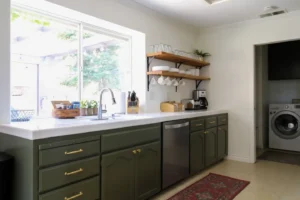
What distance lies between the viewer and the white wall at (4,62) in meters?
1.97

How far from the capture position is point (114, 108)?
315 cm

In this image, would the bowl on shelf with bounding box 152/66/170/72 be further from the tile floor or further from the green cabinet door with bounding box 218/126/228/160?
the tile floor

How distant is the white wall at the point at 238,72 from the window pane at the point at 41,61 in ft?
8.57

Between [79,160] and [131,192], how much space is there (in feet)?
2.38

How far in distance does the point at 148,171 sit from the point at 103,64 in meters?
1.53

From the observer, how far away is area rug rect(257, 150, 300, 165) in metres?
4.06

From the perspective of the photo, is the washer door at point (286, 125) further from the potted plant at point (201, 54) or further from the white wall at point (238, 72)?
the potted plant at point (201, 54)

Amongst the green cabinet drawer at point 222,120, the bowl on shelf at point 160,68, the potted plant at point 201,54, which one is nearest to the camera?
the bowl on shelf at point 160,68

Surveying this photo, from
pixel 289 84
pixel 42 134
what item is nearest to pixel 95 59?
pixel 42 134

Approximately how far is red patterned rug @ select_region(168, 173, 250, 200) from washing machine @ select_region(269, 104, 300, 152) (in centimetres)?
228

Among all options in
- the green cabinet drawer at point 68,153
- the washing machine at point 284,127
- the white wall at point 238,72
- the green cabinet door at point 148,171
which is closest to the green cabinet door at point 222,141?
the white wall at point 238,72

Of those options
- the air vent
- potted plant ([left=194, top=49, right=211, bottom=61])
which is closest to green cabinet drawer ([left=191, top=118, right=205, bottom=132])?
potted plant ([left=194, top=49, right=211, bottom=61])

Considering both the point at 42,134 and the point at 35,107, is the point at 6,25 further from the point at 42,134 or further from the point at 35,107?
the point at 42,134

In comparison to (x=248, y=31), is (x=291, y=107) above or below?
below
